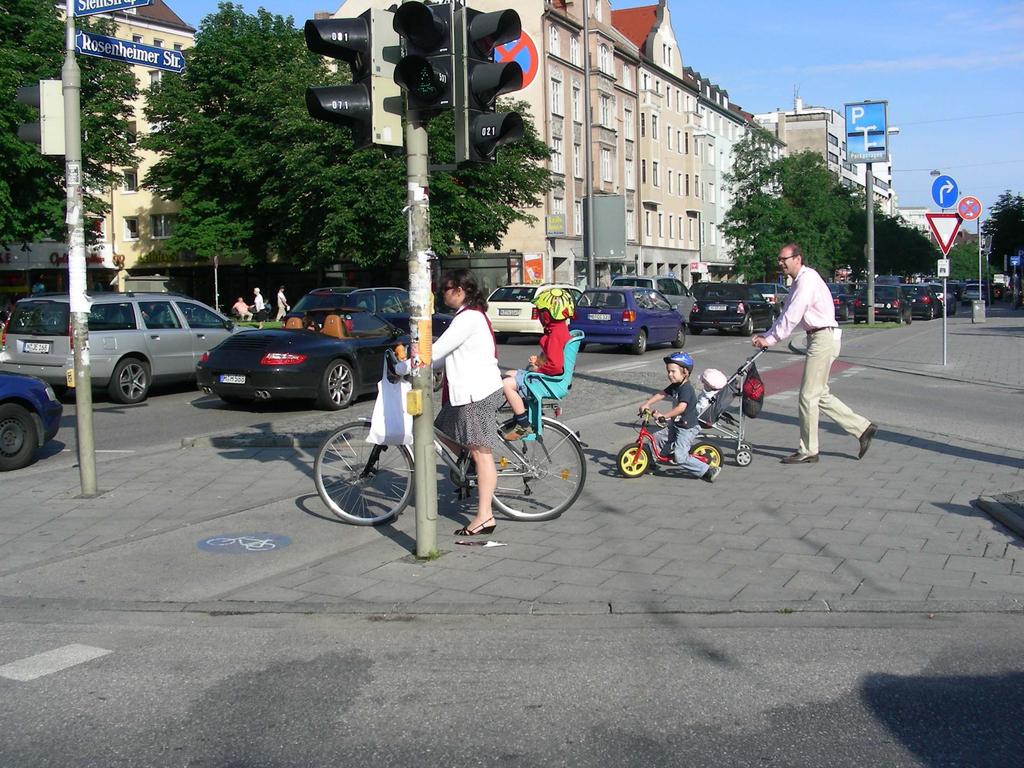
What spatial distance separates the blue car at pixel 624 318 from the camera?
84.3 feet

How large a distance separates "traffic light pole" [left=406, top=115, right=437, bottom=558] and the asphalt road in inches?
43.5

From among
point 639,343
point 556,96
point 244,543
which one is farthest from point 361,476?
point 556,96

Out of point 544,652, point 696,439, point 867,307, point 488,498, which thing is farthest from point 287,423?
point 867,307

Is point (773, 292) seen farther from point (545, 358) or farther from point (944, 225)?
point (545, 358)

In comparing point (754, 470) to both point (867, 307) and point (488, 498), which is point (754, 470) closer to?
point (488, 498)

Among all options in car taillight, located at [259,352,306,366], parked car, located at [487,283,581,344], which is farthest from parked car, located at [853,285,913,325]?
car taillight, located at [259,352,306,366]

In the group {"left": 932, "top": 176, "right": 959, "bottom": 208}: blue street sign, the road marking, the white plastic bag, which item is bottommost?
the road marking

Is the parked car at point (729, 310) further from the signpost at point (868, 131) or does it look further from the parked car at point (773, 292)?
the signpost at point (868, 131)

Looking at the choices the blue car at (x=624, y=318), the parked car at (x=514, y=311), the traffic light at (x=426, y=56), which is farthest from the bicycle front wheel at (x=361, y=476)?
the parked car at (x=514, y=311)

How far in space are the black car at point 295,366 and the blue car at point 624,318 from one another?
11034 mm

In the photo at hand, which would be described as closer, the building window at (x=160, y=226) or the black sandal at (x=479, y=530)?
the black sandal at (x=479, y=530)

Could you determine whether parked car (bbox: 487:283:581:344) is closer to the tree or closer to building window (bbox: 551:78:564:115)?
the tree

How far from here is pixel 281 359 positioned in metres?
14.2

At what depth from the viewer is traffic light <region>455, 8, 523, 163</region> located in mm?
6043
